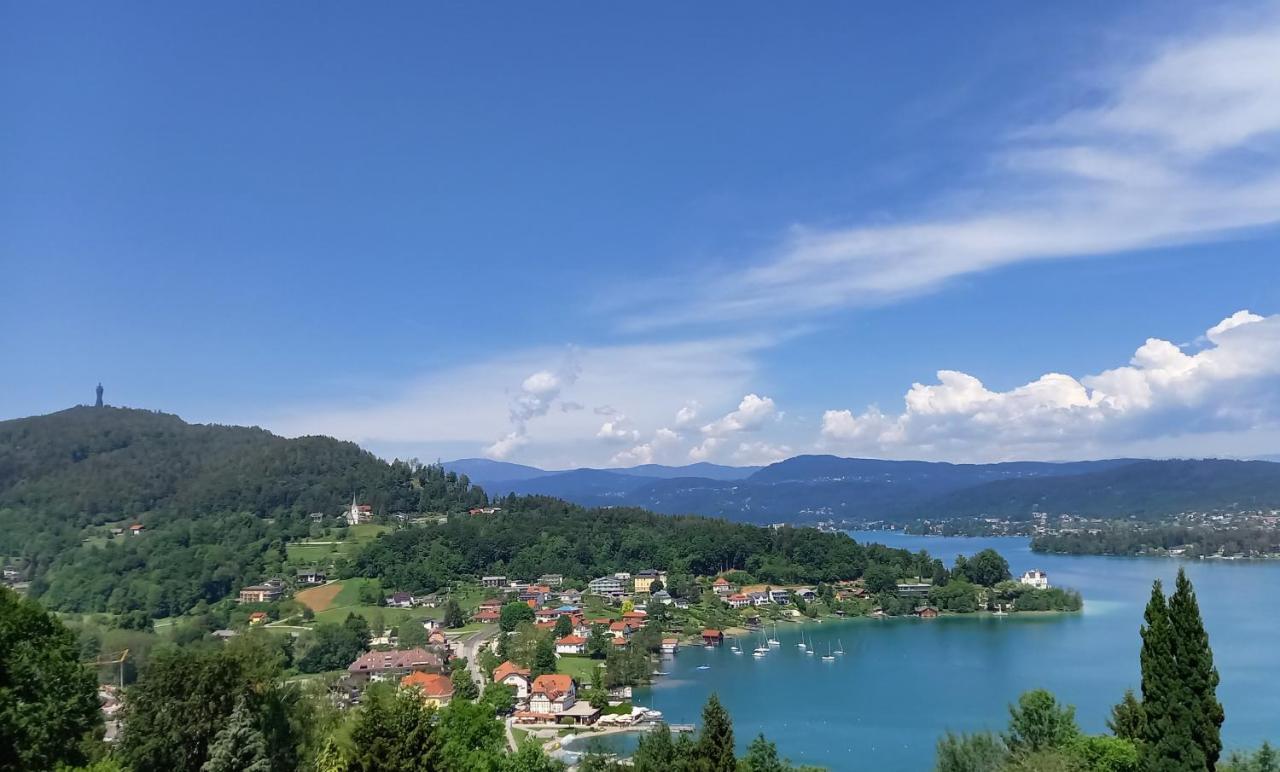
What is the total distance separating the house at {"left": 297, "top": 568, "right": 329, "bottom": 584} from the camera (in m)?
47.6

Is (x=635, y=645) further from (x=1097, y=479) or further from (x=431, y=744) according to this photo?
(x=1097, y=479)

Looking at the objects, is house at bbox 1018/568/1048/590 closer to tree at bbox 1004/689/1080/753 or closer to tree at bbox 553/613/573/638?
tree at bbox 553/613/573/638

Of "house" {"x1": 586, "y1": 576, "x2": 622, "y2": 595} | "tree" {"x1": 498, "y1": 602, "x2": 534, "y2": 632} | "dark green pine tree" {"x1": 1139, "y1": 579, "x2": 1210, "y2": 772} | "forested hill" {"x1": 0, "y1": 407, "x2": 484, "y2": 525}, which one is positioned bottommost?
"house" {"x1": 586, "y1": 576, "x2": 622, "y2": 595}

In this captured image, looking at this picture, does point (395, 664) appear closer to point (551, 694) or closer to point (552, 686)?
point (552, 686)

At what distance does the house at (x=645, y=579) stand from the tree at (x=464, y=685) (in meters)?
23.2

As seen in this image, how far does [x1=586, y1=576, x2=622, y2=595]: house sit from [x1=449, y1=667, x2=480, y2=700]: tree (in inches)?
872

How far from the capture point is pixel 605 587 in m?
51.1

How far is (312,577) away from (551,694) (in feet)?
88.5

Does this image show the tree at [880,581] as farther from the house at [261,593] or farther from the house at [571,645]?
the house at [261,593]

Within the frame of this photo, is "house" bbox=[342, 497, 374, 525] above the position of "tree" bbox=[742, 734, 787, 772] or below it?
above

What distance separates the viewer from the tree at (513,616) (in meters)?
37.4

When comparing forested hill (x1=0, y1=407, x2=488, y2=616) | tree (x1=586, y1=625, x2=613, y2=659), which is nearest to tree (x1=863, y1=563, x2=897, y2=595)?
tree (x1=586, y1=625, x2=613, y2=659)

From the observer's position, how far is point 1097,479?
162625 millimetres

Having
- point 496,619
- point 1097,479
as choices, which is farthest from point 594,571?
point 1097,479
